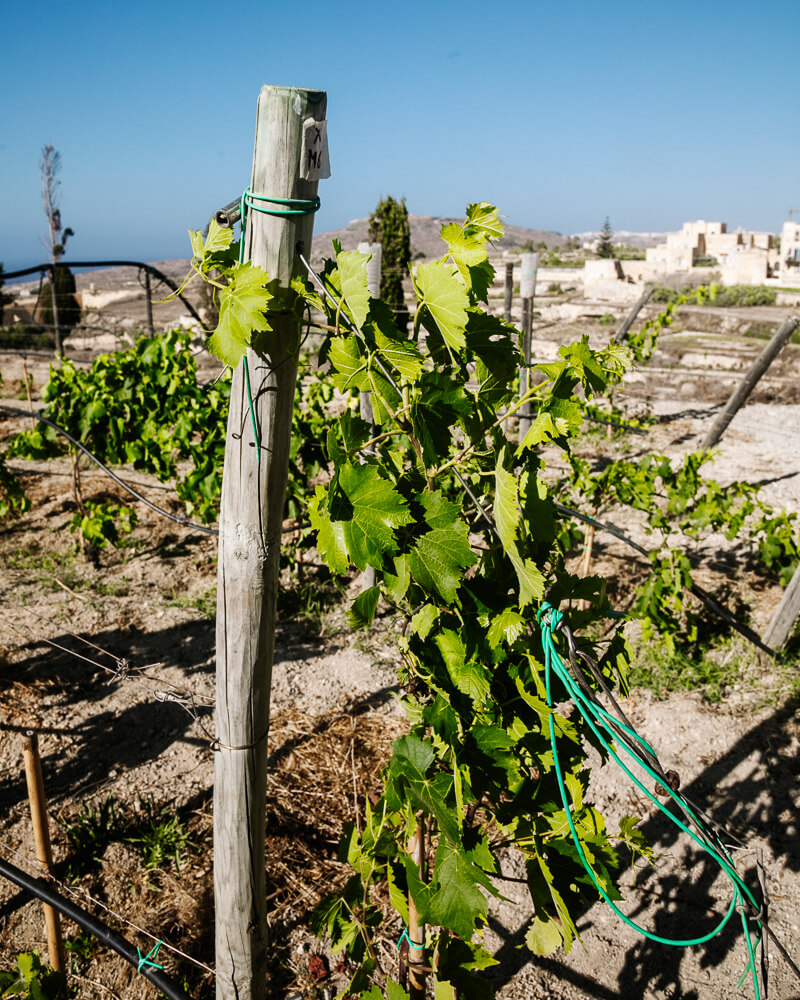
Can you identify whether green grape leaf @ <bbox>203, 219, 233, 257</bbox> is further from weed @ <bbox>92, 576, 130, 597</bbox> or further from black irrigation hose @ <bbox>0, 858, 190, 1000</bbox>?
weed @ <bbox>92, 576, 130, 597</bbox>

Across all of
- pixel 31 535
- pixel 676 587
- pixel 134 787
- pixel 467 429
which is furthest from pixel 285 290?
pixel 31 535

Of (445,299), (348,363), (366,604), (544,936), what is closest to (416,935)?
(544,936)

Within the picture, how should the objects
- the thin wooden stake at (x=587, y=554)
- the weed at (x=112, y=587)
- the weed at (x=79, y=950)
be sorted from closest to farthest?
the weed at (x=79, y=950)
the thin wooden stake at (x=587, y=554)
the weed at (x=112, y=587)

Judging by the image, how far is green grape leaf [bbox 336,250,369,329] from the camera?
1.20 m

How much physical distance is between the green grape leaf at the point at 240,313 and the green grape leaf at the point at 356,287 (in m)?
0.13

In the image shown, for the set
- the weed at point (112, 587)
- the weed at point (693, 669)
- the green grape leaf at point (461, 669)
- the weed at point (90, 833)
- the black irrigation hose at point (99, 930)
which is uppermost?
the green grape leaf at point (461, 669)

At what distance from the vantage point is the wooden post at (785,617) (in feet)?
12.1

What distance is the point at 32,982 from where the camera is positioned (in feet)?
5.40

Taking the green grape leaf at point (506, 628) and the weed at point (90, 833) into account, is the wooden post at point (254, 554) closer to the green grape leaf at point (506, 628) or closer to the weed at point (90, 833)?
Result: the green grape leaf at point (506, 628)

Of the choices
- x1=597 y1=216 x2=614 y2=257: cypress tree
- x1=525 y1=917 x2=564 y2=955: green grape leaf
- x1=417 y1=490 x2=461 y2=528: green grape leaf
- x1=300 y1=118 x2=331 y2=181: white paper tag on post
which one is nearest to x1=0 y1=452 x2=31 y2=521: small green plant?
x1=300 y1=118 x2=331 y2=181: white paper tag on post

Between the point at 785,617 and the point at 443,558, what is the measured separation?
3172 millimetres

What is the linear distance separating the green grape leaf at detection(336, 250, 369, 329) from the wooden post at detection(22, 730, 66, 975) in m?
1.40

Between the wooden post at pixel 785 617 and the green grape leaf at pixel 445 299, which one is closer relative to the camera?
the green grape leaf at pixel 445 299

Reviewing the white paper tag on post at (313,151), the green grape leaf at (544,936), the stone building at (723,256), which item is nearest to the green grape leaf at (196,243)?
the white paper tag on post at (313,151)
